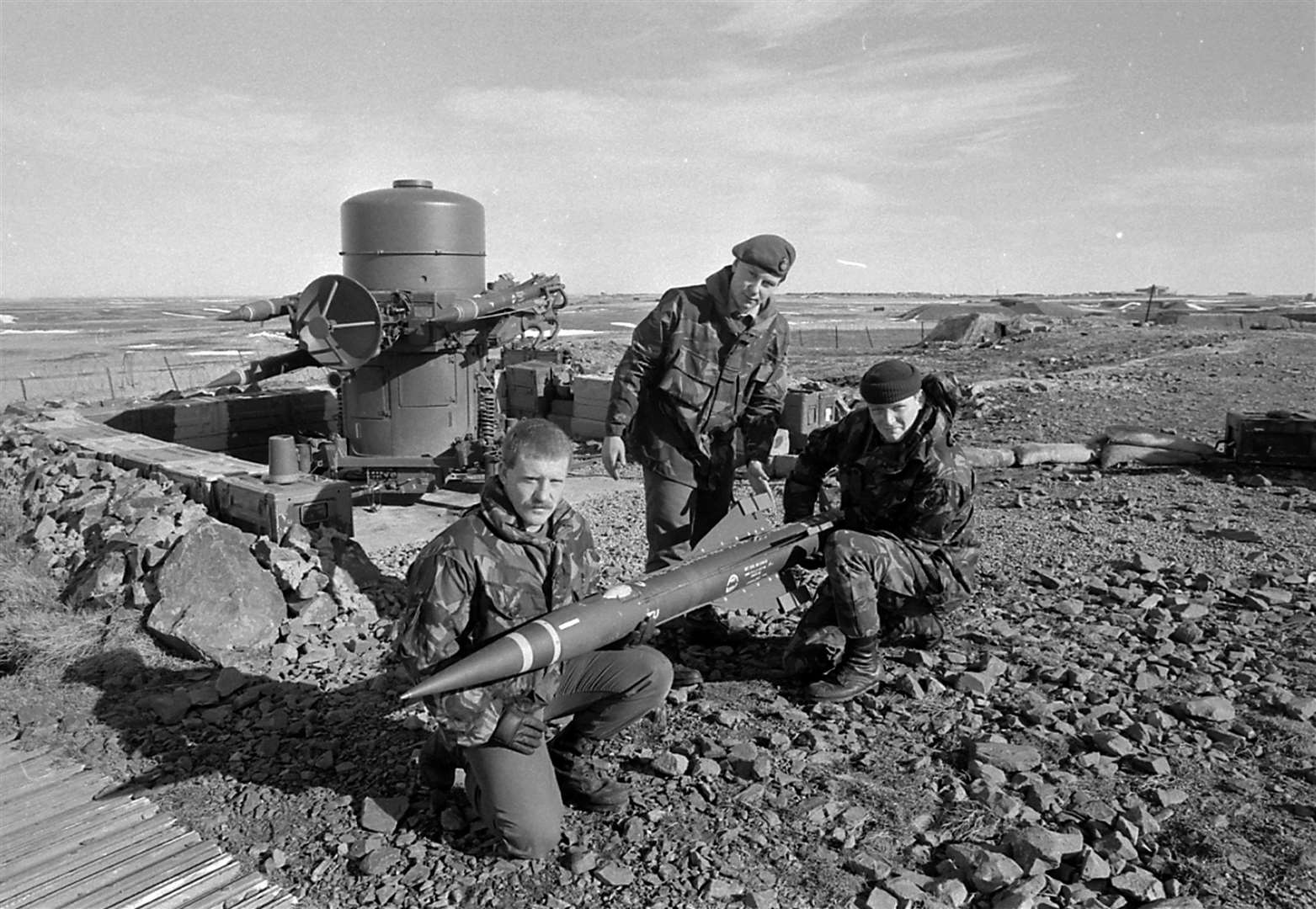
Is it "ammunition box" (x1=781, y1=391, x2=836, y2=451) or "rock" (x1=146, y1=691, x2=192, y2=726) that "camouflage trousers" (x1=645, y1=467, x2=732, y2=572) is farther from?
"ammunition box" (x1=781, y1=391, x2=836, y2=451)

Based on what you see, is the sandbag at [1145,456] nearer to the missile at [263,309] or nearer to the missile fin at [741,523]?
the missile fin at [741,523]

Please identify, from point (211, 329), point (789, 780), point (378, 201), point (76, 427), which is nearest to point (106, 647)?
point (789, 780)

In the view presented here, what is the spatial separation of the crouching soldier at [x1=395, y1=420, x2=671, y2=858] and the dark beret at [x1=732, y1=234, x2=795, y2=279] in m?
1.68

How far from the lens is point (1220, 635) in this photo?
5.05 m

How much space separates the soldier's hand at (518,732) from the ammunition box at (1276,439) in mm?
8257

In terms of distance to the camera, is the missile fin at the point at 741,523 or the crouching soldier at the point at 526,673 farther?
the missile fin at the point at 741,523

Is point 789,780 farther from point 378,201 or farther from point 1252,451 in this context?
point 378,201

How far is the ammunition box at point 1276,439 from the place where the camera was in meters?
8.93

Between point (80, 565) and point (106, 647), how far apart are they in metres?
1.23

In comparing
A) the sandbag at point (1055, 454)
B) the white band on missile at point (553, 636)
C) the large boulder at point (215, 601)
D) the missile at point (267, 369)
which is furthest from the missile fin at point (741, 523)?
the missile at point (267, 369)

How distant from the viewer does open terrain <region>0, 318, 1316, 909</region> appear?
3244mm

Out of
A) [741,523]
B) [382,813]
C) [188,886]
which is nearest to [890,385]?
[741,523]

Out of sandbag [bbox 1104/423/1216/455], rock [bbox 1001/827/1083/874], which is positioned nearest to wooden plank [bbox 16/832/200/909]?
rock [bbox 1001/827/1083/874]

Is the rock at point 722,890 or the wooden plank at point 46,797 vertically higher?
the rock at point 722,890
